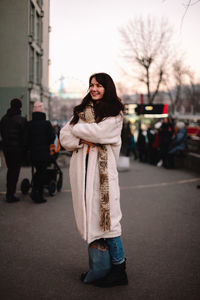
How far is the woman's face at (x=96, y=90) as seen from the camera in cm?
367

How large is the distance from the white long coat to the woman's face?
25 cm

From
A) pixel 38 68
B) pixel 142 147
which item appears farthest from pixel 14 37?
pixel 38 68

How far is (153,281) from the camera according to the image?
12.7 ft

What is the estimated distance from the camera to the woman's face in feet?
12.0

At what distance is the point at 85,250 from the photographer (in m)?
4.85

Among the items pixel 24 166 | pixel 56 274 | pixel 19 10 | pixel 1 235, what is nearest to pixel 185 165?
pixel 24 166

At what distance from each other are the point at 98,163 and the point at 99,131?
0.31 metres

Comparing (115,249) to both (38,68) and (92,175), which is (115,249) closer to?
(92,175)

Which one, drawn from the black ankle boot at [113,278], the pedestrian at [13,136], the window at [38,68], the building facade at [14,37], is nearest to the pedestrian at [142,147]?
the building facade at [14,37]

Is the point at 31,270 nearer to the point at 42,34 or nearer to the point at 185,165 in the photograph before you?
the point at 185,165

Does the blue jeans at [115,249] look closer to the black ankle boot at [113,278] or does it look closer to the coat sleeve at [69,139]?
the black ankle boot at [113,278]

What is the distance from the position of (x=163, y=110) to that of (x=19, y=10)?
36.2ft

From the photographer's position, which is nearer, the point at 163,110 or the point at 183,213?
the point at 183,213

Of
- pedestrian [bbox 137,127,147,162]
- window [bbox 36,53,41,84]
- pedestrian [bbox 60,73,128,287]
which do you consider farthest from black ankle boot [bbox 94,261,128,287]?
window [bbox 36,53,41,84]
